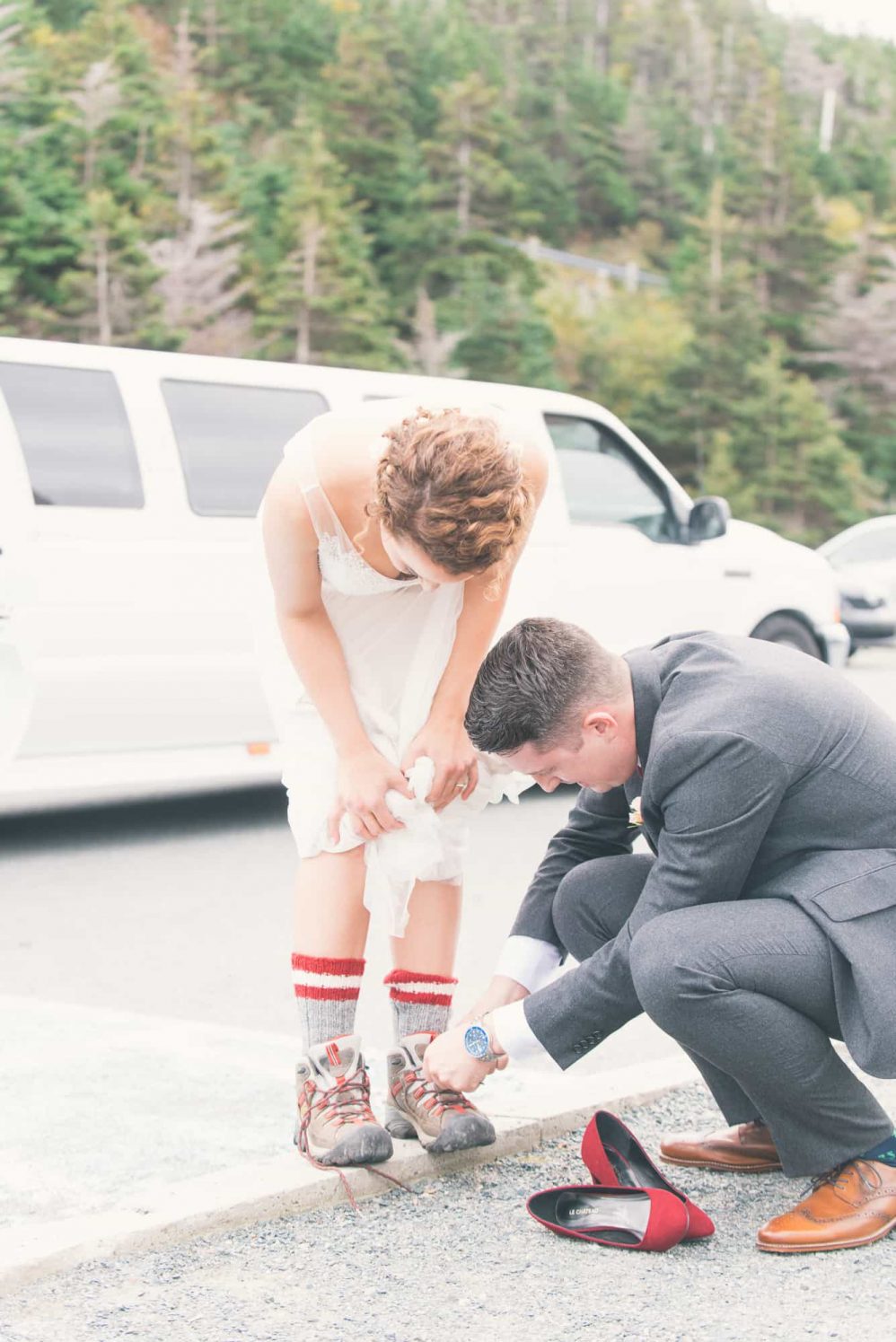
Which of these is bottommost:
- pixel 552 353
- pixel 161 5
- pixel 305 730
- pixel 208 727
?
pixel 552 353

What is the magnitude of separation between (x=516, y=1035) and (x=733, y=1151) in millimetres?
642

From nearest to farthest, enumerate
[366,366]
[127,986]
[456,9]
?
[127,986]
[366,366]
[456,9]

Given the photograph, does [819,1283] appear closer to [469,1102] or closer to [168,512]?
[469,1102]

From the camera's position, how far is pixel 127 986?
478 centimetres

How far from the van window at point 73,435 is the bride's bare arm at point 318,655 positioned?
3485 mm

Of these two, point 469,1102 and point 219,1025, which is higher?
point 469,1102

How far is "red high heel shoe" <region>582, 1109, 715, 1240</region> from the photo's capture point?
2.95 m

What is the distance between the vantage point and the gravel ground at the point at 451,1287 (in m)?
2.51

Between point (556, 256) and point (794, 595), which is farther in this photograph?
point (556, 256)

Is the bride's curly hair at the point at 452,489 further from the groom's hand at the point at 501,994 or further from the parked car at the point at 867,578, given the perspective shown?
the parked car at the point at 867,578

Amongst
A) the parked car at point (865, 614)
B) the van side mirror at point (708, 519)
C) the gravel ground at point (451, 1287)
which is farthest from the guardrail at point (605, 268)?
the gravel ground at point (451, 1287)

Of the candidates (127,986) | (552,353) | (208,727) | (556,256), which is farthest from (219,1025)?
(556,256)

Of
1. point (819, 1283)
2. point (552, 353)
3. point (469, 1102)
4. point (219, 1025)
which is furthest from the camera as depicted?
point (552, 353)

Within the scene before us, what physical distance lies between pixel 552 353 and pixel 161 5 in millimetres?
→ 28105
